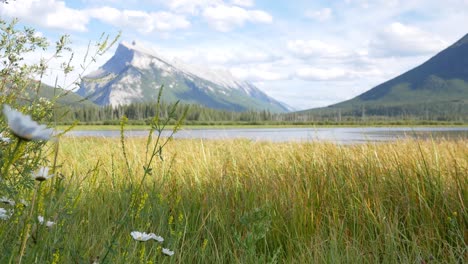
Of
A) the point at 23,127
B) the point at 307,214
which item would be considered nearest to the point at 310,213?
the point at 307,214

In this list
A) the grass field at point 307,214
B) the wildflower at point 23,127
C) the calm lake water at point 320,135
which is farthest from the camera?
the calm lake water at point 320,135

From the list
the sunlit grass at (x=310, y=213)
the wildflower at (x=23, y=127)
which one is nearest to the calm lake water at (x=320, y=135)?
the sunlit grass at (x=310, y=213)

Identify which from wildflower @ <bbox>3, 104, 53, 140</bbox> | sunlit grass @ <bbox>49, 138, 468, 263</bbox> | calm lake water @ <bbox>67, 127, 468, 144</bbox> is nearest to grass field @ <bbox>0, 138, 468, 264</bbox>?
sunlit grass @ <bbox>49, 138, 468, 263</bbox>

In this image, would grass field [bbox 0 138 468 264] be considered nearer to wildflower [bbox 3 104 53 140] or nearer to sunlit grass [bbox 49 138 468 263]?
sunlit grass [bbox 49 138 468 263]

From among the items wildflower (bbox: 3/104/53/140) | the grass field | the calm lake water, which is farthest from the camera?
the calm lake water

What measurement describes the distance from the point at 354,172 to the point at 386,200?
0.79 m

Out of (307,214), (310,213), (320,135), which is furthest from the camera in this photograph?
(320,135)

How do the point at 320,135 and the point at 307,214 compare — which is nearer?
the point at 307,214

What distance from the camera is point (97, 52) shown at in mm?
3258

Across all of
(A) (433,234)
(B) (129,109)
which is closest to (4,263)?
(A) (433,234)

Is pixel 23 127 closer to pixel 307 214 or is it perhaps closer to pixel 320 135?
pixel 307 214

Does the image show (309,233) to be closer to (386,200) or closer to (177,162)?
(386,200)

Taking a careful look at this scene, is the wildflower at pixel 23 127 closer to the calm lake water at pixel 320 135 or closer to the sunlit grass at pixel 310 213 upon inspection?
the sunlit grass at pixel 310 213

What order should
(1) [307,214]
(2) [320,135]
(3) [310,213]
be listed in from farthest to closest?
1. (2) [320,135]
2. (3) [310,213]
3. (1) [307,214]
